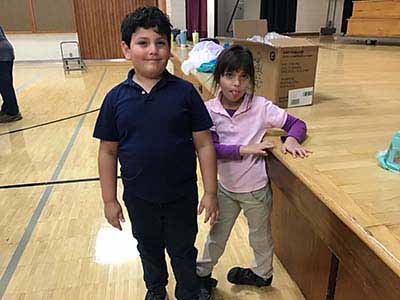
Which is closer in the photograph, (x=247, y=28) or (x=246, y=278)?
(x=246, y=278)

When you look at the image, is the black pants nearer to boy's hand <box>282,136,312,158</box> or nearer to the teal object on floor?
boy's hand <box>282,136,312,158</box>

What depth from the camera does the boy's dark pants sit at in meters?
1.24

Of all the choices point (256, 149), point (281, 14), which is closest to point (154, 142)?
point (256, 149)

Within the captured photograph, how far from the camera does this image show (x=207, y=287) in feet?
5.06

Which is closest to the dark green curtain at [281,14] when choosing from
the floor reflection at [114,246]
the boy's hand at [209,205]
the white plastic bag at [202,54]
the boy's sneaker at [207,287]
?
the white plastic bag at [202,54]

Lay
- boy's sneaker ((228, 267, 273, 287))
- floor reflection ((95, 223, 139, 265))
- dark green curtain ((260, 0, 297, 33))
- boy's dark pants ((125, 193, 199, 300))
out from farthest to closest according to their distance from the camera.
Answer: dark green curtain ((260, 0, 297, 33))
floor reflection ((95, 223, 139, 265))
boy's sneaker ((228, 267, 273, 287))
boy's dark pants ((125, 193, 199, 300))

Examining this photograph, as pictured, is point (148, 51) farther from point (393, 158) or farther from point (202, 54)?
point (202, 54)

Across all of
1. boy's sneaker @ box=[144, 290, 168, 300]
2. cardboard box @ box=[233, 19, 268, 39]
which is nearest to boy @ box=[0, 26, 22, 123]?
cardboard box @ box=[233, 19, 268, 39]

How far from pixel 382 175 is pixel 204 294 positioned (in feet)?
2.79

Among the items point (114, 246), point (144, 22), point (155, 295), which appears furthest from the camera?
point (114, 246)

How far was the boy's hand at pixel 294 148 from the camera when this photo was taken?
1.25m

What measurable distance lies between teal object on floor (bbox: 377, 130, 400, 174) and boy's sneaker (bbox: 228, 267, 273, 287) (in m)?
0.73

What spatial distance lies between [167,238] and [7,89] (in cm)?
338

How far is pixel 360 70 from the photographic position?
10.5 feet
